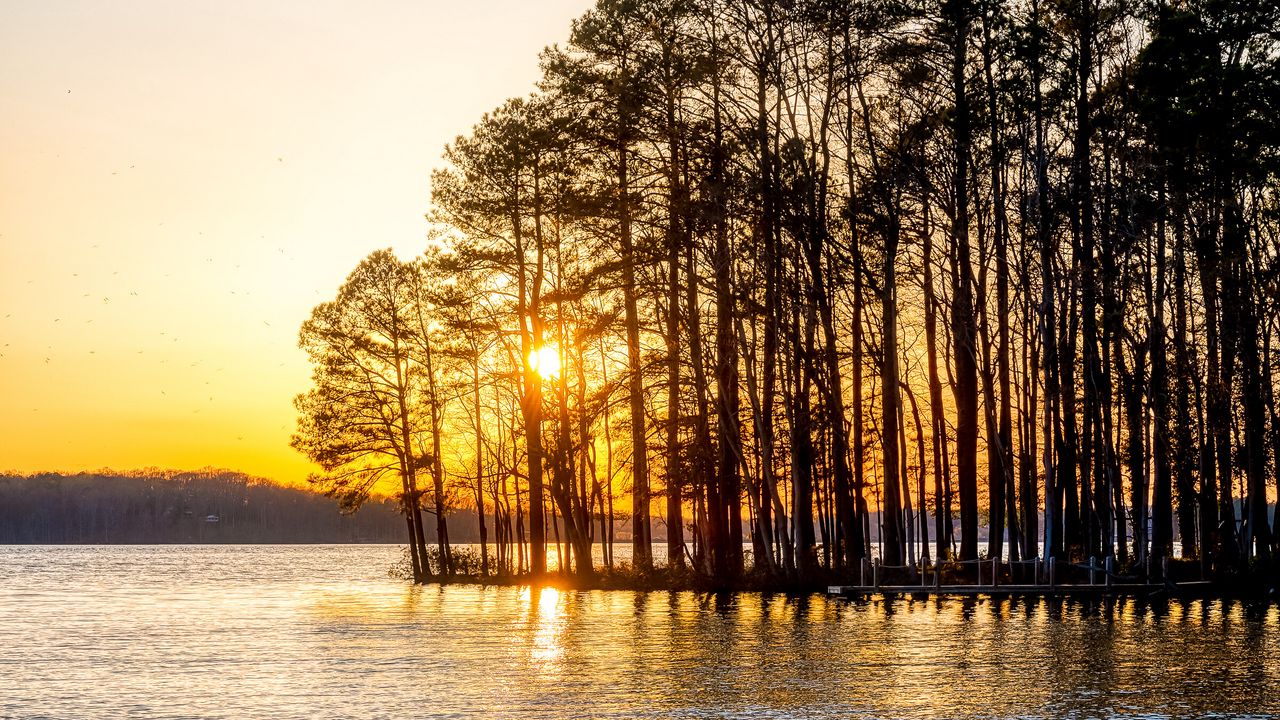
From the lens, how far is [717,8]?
40875mm

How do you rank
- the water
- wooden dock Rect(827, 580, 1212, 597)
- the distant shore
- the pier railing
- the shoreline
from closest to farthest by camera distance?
the water → the shoreline → the distant shore → wooden dock Rect(827, 580, 1212, 597) → the pier railing

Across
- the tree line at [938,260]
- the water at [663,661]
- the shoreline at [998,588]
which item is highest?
the tree line at [938,260]

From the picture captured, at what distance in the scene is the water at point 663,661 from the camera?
16375 millimetres

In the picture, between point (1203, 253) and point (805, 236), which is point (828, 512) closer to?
point (805, 236)

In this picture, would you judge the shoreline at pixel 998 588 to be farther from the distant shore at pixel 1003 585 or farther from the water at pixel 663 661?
the water at pixel 663 661

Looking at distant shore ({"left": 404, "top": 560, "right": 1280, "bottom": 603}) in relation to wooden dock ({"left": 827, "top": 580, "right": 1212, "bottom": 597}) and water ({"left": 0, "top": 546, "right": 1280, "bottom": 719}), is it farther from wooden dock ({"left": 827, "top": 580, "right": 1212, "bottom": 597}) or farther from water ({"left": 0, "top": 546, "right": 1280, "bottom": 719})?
water ({"left": 0, "top": 546, "right": 1280, "bottom": 719})

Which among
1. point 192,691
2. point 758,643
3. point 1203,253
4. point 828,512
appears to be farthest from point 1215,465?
Answer: point 192,691

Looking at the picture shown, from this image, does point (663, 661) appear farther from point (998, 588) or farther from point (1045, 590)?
point (1045, 590)

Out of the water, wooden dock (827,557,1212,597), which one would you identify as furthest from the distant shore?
the water

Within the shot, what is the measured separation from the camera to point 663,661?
21.7 metres

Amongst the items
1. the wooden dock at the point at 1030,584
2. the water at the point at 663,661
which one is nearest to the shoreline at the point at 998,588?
the wooden dock at the point at 1030,584

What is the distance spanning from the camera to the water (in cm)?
1638

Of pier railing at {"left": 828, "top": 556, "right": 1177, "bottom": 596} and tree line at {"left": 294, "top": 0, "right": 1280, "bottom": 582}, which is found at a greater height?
tree line at {"left": 294, "top": 0, "right": 1280, "bottom": 582}

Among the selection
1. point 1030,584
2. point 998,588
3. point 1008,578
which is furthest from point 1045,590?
point 1008,578
